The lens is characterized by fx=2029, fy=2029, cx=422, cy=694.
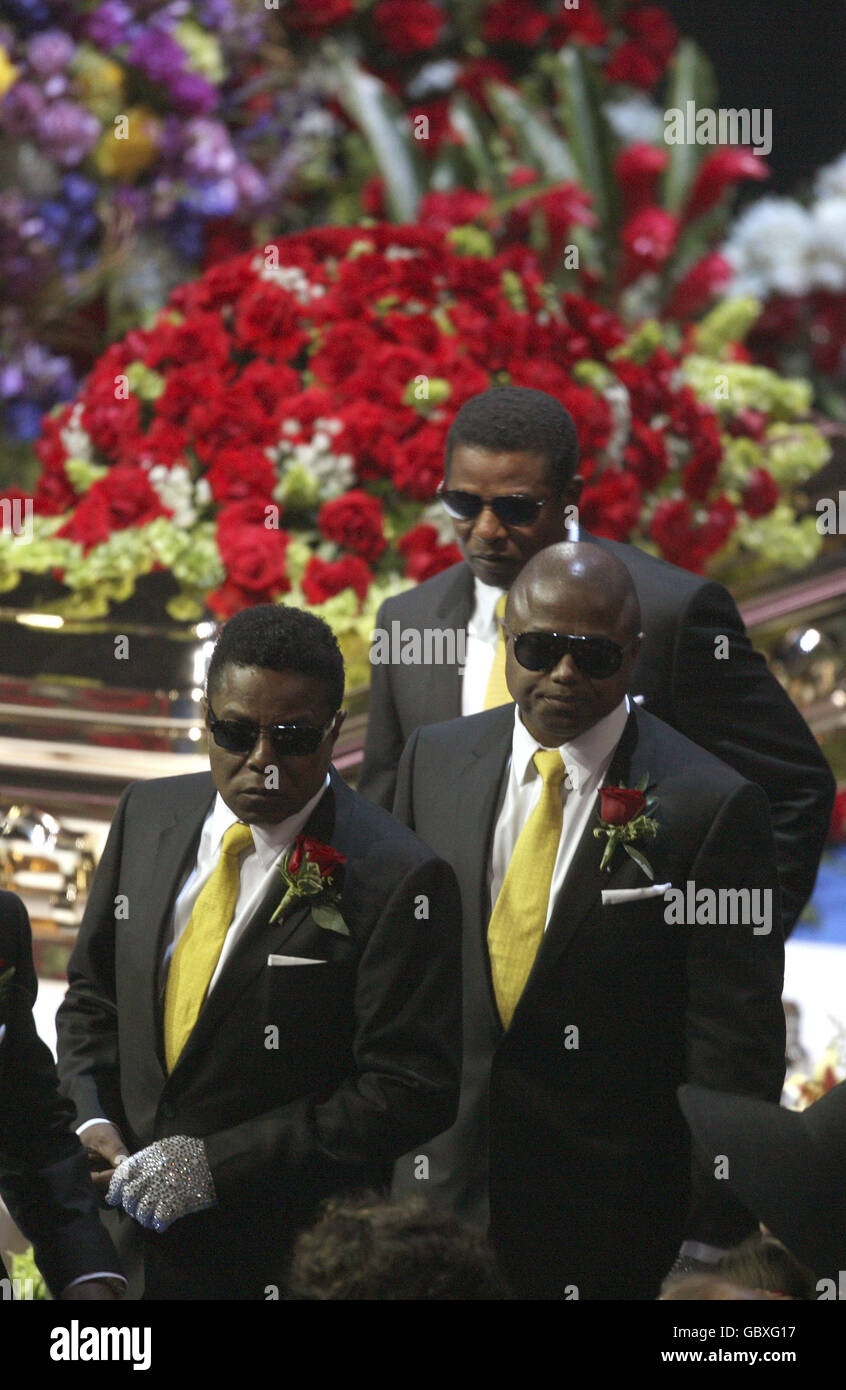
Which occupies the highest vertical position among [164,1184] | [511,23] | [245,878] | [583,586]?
[511,23]

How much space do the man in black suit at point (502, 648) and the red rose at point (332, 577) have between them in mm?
732

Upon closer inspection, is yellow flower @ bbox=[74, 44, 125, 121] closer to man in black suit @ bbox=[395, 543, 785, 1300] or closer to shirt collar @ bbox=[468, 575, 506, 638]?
shirt collar @ bbox=[468, 575, 506, 638]

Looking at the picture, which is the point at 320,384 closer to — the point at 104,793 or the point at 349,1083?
the point at 104,793

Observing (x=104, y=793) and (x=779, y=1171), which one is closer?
(x=779, y=1171)

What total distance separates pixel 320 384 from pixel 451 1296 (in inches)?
100

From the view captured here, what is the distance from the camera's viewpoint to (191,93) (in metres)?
5.85

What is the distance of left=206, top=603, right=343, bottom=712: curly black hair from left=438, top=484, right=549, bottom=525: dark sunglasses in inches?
20.5

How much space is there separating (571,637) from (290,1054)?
0.64m

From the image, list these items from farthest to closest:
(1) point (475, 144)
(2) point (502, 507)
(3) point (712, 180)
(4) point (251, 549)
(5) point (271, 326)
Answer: (3) point (712, 180)
(1) point (475, 144)
(5) point (271, 326)
(4) point (251, 549)
(2) point (502, 507)

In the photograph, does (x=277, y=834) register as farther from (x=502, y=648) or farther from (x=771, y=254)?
(x=771, y=254)

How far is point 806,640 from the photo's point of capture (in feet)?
16.3

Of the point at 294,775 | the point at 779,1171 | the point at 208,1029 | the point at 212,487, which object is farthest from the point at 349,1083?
the point at 212,487

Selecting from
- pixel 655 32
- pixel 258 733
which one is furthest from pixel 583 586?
pixel 655 32

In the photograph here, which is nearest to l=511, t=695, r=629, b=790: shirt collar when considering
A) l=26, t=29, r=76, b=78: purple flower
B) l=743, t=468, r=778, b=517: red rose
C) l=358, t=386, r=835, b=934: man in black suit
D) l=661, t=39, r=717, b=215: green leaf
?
l=358, t=386, r=835, b=934: man in black suit
